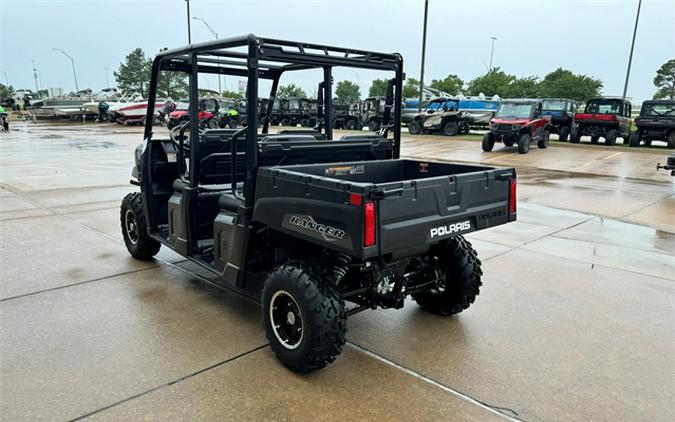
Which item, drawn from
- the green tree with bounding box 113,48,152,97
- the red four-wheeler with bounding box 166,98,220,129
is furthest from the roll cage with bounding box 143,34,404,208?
the green tree with bounding box 113,48,152,97

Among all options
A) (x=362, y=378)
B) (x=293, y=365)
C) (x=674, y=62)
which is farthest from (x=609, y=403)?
(x=674, y=62)

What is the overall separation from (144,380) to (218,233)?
118 centimetres

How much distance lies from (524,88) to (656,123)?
33.4 m

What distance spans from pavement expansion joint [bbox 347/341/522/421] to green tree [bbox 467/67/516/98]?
4855cm

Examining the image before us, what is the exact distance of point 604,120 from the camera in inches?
789

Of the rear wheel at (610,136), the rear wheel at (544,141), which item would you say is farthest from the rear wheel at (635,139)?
the rear wheel at (544,141)

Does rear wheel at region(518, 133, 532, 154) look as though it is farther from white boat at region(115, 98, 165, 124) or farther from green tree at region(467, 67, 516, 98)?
green tree at region(467, 67, 516, 98)

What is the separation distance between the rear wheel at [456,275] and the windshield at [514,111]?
51.3 ft

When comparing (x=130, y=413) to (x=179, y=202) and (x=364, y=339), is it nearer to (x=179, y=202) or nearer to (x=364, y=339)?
(x=364, y=339)

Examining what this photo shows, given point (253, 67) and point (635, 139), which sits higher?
point (253, 67)

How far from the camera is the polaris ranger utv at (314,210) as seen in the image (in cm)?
287

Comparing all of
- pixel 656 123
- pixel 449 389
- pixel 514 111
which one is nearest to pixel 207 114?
pixel 449 389

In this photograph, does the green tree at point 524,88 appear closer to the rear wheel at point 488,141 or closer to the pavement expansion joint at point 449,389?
the rear wheel at point 488,141

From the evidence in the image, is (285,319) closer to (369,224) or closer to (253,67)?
(369,224)
